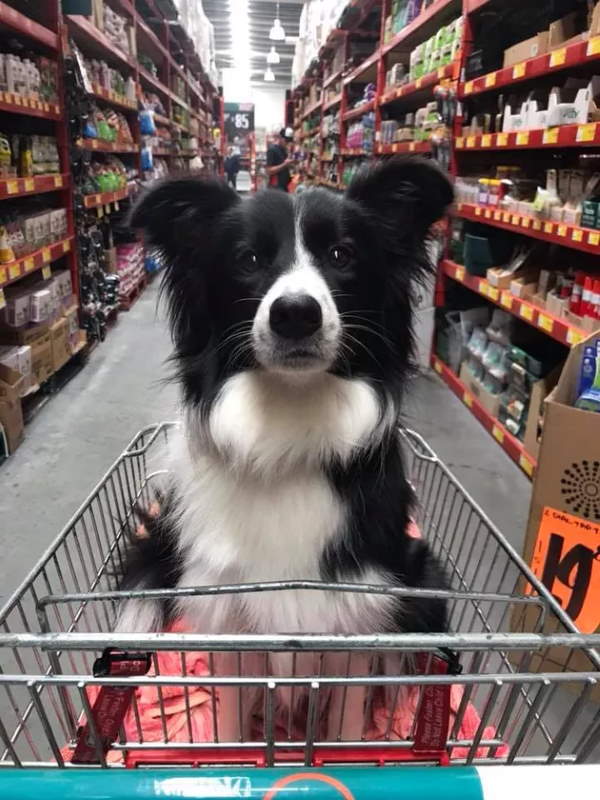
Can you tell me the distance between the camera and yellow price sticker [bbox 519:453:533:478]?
2.83m

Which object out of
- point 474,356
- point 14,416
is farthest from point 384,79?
point 14,416

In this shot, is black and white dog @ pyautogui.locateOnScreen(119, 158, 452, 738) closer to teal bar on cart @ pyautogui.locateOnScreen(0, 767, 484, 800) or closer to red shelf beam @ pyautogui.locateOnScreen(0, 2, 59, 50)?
teal bar on cart @ pyautogui.locateOnScreen(0, 767, 484, 800)

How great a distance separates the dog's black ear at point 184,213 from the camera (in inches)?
49.4

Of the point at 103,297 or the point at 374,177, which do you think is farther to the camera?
the point at 103,297

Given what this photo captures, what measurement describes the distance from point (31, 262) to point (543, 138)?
257 centimetres

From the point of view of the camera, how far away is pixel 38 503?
2580 mm

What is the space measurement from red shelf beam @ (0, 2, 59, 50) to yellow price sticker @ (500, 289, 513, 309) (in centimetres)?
274

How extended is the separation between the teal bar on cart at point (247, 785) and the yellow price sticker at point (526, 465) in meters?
2.46

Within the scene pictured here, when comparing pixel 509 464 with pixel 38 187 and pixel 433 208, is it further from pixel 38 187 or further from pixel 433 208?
pixel 38 187

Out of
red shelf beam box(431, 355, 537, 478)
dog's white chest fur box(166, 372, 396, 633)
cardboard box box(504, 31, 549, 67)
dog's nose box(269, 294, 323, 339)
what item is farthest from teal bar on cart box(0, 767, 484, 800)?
cardboard box box(504, 31, 549, 67)

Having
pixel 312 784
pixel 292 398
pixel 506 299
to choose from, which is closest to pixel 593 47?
pixel 506 299

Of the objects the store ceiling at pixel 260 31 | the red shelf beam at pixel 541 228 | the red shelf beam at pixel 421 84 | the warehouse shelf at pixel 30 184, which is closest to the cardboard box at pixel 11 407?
the warehouse shelf at pixel 30 184

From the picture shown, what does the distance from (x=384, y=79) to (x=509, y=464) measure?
404cm

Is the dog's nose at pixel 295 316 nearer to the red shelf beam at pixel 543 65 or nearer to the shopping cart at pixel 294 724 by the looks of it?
the shopping cart at pixel 294 724
